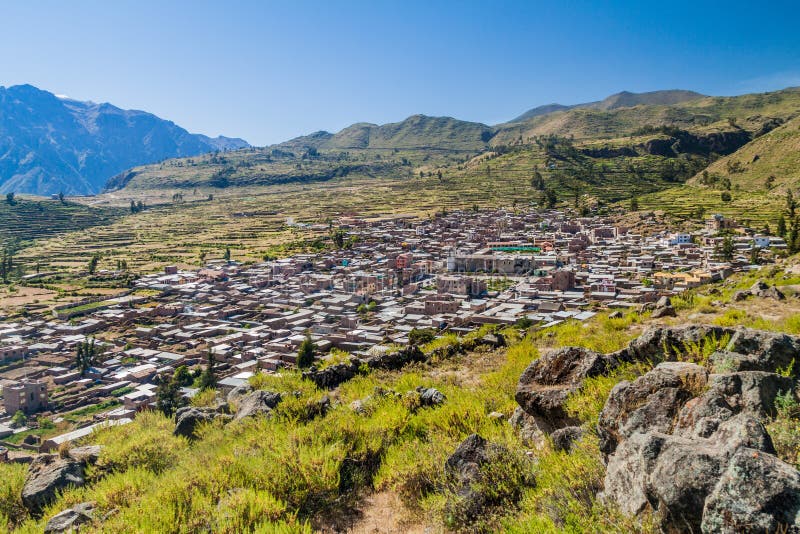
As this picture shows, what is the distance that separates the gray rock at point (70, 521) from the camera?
4.25m

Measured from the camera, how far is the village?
86.8ft

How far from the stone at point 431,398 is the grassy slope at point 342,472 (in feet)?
0.58

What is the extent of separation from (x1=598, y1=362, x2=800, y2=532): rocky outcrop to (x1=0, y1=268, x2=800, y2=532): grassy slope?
0.63ft

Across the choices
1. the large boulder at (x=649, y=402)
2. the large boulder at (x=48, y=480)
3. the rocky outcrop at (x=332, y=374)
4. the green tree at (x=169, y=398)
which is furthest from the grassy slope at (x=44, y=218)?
the large boulder at (x=649, y=402)

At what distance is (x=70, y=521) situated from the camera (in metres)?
4.31

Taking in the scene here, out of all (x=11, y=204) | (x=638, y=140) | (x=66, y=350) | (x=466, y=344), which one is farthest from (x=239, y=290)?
(x=638, y=140)

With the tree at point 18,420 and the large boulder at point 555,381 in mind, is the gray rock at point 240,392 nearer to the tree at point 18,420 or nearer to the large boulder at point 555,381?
the large boulder at point 555,381

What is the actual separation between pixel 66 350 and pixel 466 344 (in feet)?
121

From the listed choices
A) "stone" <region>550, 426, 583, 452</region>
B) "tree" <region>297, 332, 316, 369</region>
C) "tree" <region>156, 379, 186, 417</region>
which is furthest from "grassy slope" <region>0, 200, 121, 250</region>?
"stone" <region>550, 426, 583, 452</region>

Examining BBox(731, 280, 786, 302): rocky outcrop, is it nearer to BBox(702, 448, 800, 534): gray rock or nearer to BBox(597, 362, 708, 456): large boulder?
BBox(597, 362, 708, 456): large boulder

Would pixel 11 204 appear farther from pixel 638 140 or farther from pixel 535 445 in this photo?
pixel 638 140

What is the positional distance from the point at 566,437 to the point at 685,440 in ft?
5.40

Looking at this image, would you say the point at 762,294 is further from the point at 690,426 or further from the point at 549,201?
the point at 549,201

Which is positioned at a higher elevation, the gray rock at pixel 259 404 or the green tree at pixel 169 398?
the gray rock at pixel 259 404
